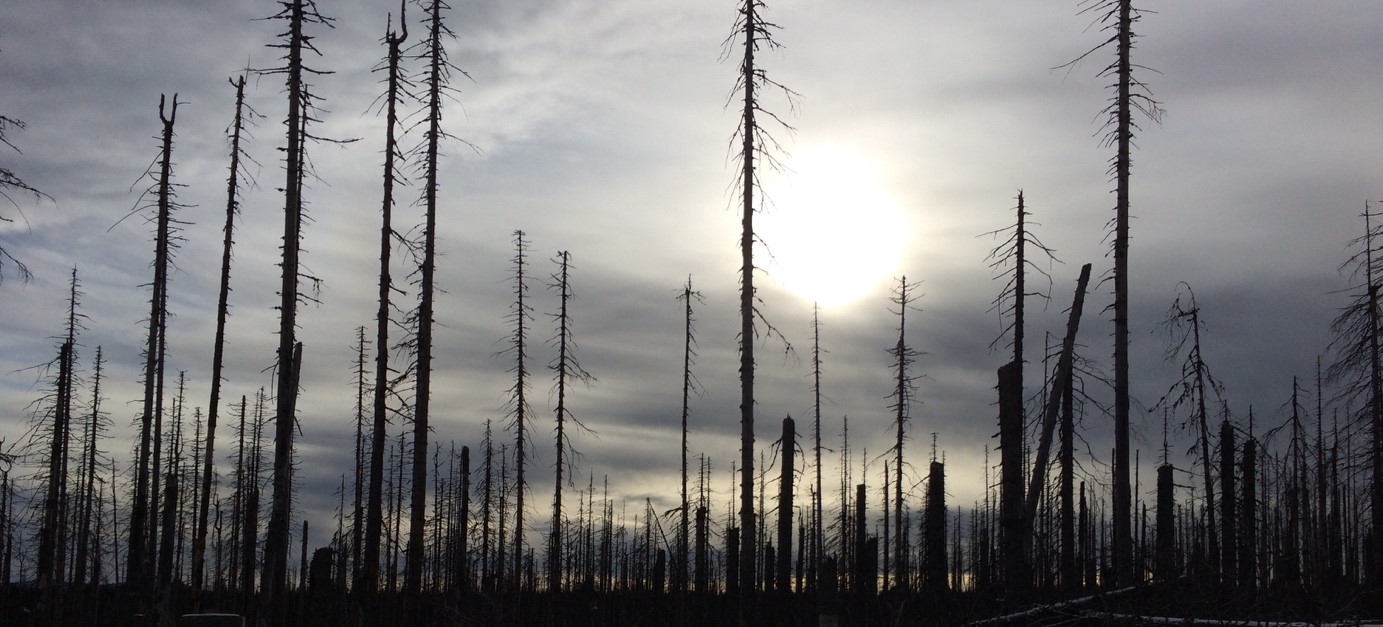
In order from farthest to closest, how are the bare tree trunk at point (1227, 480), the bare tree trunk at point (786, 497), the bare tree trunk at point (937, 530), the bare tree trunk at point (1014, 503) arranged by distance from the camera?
the bare tree trunk at point (1227, 480) → the bare tree trunk at point (786, 497) → the bare tree trunk at point (937, 530) → the bare tree trunk at point (1014, 503)

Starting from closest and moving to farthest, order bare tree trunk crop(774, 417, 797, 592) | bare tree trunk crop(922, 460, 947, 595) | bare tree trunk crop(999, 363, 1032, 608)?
1. bare tree trunk crop(999, 363, 1032, 608)
2. bare tree trunk crop(922, 460, 947, 595)
3. bare tree trunk crop(774, 417, 797, 592)

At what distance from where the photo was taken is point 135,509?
32.4 metres

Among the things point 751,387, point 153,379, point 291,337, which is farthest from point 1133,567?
point 153,379

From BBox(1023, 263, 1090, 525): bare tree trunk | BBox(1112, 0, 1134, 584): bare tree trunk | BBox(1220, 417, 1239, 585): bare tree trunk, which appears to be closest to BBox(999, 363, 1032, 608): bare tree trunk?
BBox(1023, 263, 1090, 525): bare tree trunk

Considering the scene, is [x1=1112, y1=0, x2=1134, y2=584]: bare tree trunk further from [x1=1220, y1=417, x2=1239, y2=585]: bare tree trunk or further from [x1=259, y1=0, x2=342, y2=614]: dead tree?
[x1=259, y1=0, x2=342, y2=614]: dead tree

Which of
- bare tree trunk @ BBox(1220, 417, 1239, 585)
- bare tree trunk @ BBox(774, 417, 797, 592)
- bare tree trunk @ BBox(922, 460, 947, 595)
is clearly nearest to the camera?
bare tree trunk @ BBox(922, 460, 947, 595)

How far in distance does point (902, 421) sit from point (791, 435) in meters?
19.6

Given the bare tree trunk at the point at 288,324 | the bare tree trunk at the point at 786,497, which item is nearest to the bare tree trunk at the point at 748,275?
the bare tree trunk at the point at 786,497

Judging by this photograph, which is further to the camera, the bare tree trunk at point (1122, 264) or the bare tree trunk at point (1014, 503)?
the bare tree trunk at point (1122, 264)

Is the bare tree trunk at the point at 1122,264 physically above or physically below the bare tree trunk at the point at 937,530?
above

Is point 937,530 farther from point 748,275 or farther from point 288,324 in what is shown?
point 288,324

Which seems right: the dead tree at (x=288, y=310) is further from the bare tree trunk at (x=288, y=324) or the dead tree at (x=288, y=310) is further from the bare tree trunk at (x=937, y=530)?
the bare tree trunk at (x=937, y=530)

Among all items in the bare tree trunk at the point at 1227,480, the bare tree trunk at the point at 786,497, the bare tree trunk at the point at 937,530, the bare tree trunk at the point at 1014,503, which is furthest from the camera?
the bare tree trunk at the point at 1227,480

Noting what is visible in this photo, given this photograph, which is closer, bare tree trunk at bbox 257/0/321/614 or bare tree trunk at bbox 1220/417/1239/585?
bare tree trunk at bbox 257/0/321/614
